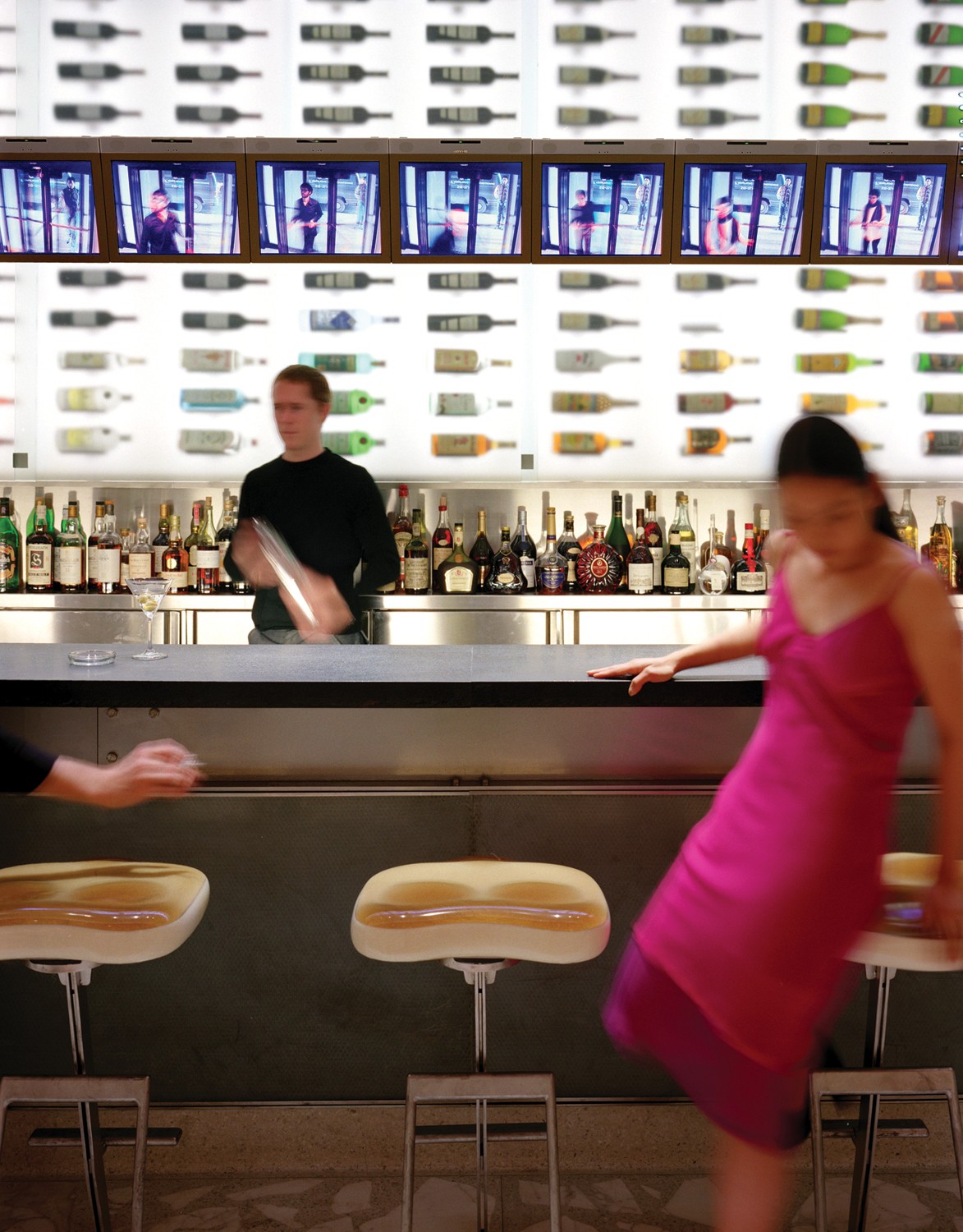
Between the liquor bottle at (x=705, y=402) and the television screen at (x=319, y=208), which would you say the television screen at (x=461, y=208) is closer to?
the television screen at (x=319, y=208)

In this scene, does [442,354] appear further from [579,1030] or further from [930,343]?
[579,1030]

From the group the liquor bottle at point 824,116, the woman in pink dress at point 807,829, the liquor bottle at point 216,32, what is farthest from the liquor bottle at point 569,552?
the woman in pink dress at point 807,829

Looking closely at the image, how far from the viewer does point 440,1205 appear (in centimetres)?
219

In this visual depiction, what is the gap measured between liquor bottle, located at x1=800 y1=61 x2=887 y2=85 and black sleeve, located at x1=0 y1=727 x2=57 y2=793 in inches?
152

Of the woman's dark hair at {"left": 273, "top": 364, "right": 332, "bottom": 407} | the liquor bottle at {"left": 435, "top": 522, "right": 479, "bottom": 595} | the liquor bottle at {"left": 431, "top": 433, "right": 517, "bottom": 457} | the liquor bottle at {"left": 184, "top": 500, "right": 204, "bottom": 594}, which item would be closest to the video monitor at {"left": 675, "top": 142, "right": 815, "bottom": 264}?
the liquor bottle at {"left": 431, "top": 433, "right": 517, "bottom": 457}

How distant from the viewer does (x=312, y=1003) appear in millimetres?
2359

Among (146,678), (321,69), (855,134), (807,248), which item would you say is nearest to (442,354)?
(321,69)

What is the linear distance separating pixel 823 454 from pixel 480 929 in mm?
812

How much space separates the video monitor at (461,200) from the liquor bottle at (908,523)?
1730 millimetres

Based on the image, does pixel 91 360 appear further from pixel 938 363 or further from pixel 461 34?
pixel 938 363

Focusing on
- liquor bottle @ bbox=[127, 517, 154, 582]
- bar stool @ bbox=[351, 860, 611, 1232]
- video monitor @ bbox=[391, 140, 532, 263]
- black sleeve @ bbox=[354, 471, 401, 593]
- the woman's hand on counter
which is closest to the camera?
bar stool @ bbox=[351, 860, 611, 1232]

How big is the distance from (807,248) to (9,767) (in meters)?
3.47

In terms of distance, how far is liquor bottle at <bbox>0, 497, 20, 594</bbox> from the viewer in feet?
13.6

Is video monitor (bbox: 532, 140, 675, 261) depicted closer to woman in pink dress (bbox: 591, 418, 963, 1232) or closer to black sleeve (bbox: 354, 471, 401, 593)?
black sleeve (bbox: 354, 471, 401, 593)
